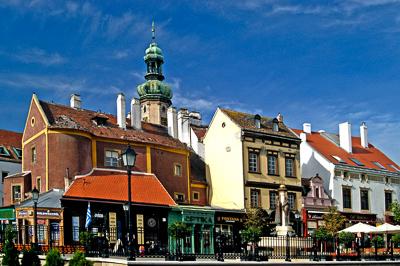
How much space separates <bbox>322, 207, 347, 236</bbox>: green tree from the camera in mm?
54031

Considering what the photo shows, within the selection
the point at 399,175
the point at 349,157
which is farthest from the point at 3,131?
the point at 399,175

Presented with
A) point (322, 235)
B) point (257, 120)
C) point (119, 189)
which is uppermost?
point (257, 120)

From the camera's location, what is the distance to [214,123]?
56.0 m

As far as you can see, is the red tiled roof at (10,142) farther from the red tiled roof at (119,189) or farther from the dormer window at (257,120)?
the dormer window at (257,120)

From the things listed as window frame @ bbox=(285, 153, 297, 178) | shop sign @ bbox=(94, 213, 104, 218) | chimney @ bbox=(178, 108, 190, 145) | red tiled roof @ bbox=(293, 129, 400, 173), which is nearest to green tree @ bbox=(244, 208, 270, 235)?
window frame @ bbox=(285, 153, 297, 178)

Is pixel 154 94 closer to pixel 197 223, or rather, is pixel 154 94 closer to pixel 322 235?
pixel 197 223

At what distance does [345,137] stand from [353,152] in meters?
1.66

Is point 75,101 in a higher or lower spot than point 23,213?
higher

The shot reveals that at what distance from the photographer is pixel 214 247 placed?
3469 centimetres

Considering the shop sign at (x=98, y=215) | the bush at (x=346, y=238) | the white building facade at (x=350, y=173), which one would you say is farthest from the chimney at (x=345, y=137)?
the shop sign at (x=98, y=215)

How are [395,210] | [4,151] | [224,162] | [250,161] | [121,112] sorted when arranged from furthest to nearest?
[395,210]
[4,151]
[224,162]
[250,161]
[121,112]

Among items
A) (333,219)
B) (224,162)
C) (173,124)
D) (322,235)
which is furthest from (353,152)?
(322,235)

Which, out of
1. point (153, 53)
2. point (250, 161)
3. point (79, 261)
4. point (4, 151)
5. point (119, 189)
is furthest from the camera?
point (153, 53)

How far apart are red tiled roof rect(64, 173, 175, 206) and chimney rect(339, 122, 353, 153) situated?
22088 millimetres
